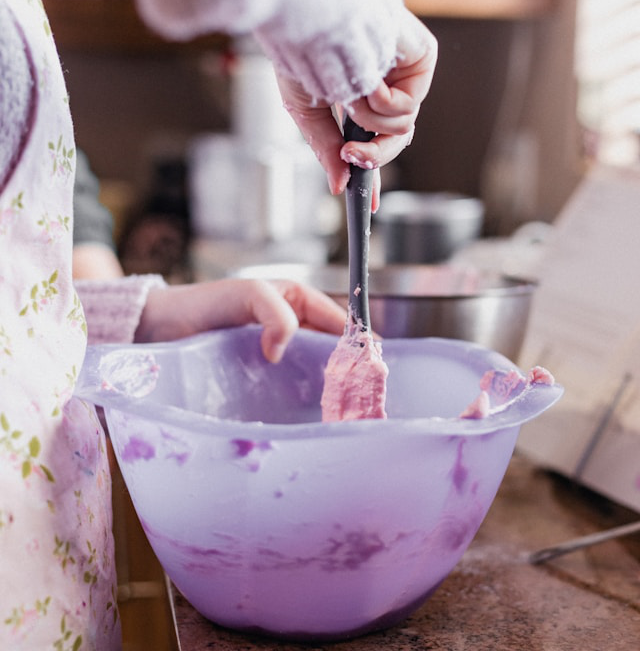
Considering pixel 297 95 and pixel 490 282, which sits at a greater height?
pixel 297 95

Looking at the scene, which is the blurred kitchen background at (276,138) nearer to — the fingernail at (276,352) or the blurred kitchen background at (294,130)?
the blurred kitchen background at (294,130)

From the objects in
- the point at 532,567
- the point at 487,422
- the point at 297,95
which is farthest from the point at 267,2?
the point at 532,567

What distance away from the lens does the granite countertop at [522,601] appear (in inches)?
18.0

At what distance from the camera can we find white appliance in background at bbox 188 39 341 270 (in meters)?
1.96

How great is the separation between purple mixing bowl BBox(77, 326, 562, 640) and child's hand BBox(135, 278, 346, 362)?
0.48 ft

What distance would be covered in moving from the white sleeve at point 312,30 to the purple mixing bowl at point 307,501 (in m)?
0.16

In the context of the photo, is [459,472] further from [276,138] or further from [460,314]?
[276,138]

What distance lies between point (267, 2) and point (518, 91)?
1618mm

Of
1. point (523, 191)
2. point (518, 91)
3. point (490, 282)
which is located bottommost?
point (523, 191)

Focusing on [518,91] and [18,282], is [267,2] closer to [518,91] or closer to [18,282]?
[18,282]

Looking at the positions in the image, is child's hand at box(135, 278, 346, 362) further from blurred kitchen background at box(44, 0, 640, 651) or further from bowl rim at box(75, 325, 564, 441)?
blurred kitchen background at box(44, 0, 640, 651)

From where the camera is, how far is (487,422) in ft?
1.27

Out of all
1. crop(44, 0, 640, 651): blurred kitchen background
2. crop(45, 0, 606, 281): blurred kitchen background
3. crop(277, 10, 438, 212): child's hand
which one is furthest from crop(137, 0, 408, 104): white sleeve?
crop(45, 0, 606, 281): blurred kitchen background

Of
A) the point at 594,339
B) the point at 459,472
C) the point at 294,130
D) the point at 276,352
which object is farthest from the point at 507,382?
the point at 294,130
